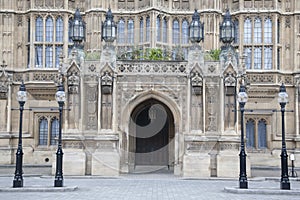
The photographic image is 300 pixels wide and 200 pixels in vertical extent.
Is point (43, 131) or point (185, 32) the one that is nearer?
point (43, 131)

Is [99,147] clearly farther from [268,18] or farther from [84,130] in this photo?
[268,18]

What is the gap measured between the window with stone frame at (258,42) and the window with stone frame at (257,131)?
3.75 m

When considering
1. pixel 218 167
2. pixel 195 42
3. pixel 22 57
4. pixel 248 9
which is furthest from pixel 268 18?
pixel 22 57

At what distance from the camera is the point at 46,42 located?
3878cm

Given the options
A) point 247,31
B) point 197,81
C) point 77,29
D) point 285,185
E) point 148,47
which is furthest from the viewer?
point 247,31

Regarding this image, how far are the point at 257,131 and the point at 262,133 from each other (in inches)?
16.2

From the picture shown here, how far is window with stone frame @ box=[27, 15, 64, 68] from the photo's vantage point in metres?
38.7

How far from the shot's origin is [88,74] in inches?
1115

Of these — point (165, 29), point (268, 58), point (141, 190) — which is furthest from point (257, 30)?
point (141, 190)

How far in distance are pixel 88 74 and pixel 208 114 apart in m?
6.63

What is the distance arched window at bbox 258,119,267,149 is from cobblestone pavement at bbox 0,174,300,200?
1086 centimetres

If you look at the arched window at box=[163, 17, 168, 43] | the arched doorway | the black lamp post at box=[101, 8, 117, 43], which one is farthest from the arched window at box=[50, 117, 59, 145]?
the black lamp post at box=[101, 8, 117, 43]

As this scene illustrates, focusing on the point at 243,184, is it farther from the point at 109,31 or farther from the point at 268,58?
the point at 268,58

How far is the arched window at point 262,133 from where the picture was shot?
38.0m
